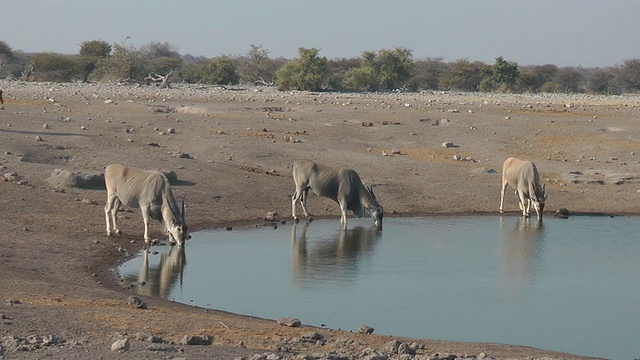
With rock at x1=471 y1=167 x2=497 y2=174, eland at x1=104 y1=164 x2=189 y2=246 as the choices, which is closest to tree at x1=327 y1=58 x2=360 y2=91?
rock at x1=471 y1=167 x2=497 y2=174

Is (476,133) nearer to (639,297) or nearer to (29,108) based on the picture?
(29,108)

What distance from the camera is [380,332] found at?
13930mm

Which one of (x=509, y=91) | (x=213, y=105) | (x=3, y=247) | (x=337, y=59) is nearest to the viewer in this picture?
(x=3, y=247)

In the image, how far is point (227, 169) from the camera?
27.2 metres

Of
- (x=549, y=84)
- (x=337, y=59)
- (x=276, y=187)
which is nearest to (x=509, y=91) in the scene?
(x=549, y=84)

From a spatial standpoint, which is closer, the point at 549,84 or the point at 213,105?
the point at 213,105

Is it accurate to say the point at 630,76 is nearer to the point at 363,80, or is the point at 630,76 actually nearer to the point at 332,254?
the point at 363,80

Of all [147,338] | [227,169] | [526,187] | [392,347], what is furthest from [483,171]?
[147,338]

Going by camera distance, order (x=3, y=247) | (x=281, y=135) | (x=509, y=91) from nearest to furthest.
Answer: (x=3, y=247), (x=281, y=135), (x=509, y=91)

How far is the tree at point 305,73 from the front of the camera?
5672 cm

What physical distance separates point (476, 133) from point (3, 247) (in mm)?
20956

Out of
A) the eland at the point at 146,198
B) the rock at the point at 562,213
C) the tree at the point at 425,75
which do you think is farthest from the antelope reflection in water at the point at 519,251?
the tree at the point at 425,75

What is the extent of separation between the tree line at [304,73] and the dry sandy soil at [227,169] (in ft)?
31.7

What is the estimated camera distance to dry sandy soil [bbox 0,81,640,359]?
493 inches
